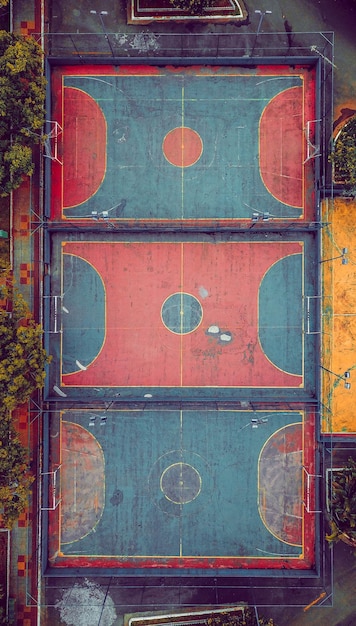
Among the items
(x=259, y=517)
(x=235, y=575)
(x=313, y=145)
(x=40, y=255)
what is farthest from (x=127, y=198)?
(x=235, y=575)

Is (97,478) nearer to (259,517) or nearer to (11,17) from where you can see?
(259,517)

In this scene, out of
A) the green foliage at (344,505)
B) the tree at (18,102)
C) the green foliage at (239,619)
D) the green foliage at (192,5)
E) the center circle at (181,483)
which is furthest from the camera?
the center circle at (181,483)

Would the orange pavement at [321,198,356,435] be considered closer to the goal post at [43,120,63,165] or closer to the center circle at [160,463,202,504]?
the center circle at [160,463,202,504]

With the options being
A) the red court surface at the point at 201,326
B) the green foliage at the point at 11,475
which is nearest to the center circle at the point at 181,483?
the red court surface at the point at 201,326

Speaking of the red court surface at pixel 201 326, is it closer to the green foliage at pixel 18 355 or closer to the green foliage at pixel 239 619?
the green foliage at pixel 18 355

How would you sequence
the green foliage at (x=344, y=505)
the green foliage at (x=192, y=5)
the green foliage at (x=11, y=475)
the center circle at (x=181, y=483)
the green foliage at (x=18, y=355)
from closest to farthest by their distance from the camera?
→ 1. the green foliage at (x=18, y=355)
2. the green foliage at (x=11, y=475)
3. the green foliage at (x=344, y=505)
4. the green foliage at (x=192, y=5)
5. the center circle at (x=181, y=483)

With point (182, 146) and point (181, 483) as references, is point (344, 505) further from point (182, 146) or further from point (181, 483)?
point (182, 146)
